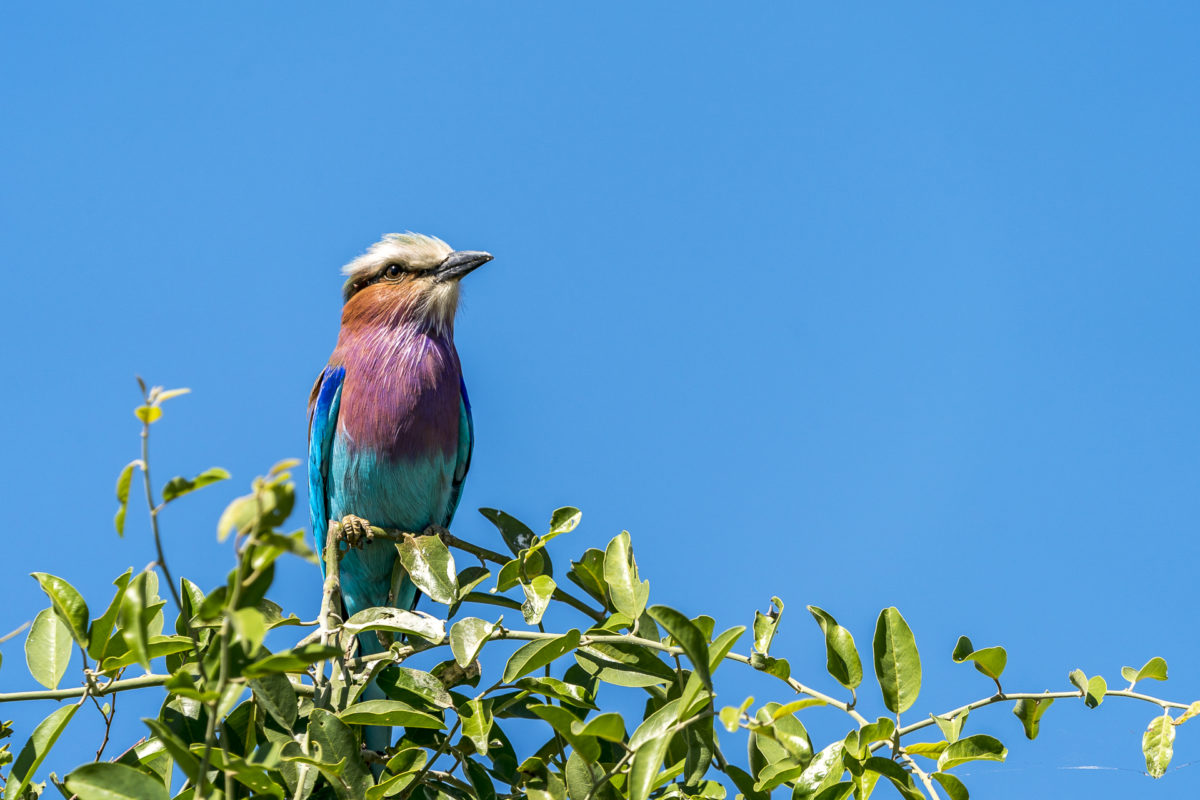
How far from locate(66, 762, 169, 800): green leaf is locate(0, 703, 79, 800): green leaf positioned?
1.80ft

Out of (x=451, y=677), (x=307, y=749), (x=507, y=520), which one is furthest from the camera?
(x=507, y=520)

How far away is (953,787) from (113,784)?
1.47 metres

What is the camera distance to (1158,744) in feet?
7.77

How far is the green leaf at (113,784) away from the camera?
1.75 m

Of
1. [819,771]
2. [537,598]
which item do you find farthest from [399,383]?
[819,771]

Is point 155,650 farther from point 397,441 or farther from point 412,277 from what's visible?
point 412,277

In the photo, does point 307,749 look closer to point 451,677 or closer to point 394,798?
point 394,798

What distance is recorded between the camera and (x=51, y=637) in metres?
2.43

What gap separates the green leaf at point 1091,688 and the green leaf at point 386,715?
129 cm

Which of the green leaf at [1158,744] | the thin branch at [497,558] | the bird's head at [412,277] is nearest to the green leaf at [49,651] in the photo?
the thin branch at [497,558]

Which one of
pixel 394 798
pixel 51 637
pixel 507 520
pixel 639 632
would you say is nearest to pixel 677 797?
pixel 639 632

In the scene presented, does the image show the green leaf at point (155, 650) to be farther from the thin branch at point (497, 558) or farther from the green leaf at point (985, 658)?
the green leaf at point (985, 658)

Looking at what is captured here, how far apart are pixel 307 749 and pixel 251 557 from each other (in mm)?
895

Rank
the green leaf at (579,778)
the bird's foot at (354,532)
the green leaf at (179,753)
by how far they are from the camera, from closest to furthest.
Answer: the green leaf at (179,753) → the green leaf at (579,778) → the bird's foot at (354,532)
